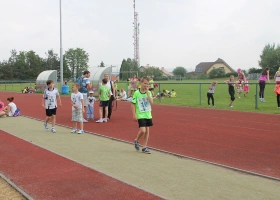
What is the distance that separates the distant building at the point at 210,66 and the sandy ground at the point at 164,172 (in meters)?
121

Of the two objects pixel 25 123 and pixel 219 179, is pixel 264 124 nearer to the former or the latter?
pixel 219 179

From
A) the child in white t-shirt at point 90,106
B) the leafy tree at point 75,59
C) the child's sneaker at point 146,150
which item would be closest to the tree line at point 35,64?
the leafy tree at point 75,59

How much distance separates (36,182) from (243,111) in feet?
40.5

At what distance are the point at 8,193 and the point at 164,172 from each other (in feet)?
8.84

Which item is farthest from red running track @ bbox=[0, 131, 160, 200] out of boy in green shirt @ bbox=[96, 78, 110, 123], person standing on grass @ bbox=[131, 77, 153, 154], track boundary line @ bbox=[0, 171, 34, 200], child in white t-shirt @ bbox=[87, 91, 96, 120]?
child in white t-shirt @ bbox=[87, 91, 96, 120]

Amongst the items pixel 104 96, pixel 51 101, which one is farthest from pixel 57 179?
pixel 104 96

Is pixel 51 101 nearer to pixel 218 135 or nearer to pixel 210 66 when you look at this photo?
pixel 218 135

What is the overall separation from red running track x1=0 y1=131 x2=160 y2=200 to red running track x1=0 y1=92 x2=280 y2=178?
8.37ft

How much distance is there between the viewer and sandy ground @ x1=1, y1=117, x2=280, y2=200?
539 cm

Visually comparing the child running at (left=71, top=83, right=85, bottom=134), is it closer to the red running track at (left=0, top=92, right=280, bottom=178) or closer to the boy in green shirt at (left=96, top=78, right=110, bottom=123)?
the red running track at (left=0, top=92, right=280, bottom=178)

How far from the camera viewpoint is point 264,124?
486 inches

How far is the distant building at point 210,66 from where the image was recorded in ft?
438

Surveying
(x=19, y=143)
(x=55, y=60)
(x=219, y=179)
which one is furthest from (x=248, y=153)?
(x=55, y=60)

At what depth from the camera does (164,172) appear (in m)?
6.54
